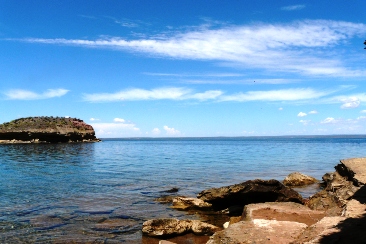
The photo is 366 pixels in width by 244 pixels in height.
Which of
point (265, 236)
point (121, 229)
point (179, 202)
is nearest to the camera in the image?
point (265, 236)

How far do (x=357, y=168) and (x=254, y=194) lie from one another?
19.7 ft

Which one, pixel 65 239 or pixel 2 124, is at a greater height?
pixel 2 124

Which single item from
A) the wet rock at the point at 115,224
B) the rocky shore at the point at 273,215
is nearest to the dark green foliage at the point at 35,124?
the rocky shore at the point at 273,215

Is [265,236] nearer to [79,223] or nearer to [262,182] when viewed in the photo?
[262,182]

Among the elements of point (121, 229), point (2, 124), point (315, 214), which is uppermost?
point (2, 124)

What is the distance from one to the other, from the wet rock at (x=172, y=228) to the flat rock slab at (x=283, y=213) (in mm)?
1804

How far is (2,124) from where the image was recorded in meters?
126

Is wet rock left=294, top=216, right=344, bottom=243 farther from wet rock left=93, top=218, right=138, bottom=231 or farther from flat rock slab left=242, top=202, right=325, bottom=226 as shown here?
wet rock left=93, top=218, right=138, bottom=231

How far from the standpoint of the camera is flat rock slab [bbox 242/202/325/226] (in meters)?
11.3

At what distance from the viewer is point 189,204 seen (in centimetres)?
1708

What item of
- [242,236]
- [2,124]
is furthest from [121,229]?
[2,124]

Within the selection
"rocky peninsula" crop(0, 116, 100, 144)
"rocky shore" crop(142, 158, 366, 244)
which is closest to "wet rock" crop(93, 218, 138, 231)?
"rocky shore" crop(142, 158, 366, 244)

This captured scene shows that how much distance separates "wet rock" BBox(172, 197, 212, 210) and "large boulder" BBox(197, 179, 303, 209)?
53cm

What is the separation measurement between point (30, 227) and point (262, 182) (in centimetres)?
1183
